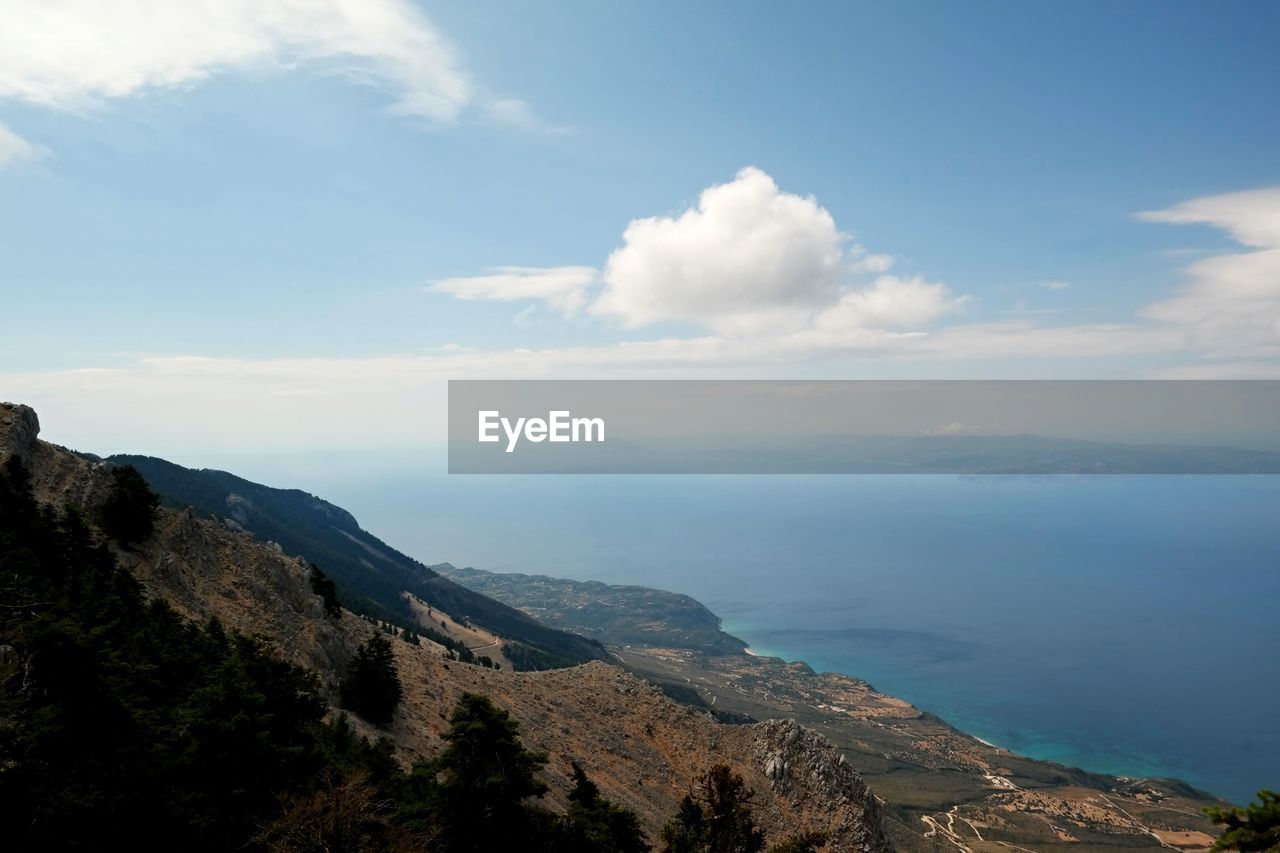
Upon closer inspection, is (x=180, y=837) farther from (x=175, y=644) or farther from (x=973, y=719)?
(x=973, y=719)

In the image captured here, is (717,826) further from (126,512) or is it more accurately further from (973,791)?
(973,791)

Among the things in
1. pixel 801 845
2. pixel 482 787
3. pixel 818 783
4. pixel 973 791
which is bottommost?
pixel 973 791

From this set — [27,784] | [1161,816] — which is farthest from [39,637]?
[1161,816]

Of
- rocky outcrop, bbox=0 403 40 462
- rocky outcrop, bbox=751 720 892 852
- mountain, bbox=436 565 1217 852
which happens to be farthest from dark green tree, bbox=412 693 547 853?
mountain, bbox=436 565 1217 852

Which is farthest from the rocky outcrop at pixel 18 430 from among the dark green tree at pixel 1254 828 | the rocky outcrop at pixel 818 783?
the dark green tree at pixel 1254 828

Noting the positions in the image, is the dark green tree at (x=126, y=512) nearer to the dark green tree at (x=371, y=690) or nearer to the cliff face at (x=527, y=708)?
the cliff face at (x=527, y=708)

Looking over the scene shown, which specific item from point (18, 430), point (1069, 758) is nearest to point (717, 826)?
point (18, 430)
